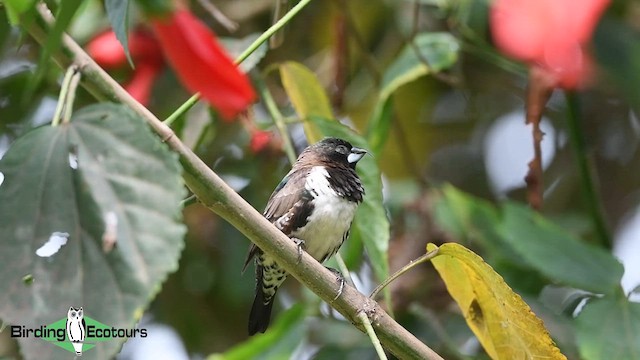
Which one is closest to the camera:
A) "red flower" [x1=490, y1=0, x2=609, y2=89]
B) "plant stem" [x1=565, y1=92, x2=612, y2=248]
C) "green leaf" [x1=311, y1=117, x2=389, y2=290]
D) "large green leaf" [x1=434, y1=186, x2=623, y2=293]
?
"red flower" [x1=490, y1=0, x2=609, y2=89]

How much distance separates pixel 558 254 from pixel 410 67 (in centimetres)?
53

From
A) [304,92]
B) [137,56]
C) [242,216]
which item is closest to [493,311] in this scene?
[242,216]

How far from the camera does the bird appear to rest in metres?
2.17

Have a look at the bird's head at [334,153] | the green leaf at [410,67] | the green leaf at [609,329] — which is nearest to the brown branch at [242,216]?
the green leaf at [609,329]

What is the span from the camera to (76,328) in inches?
39.6

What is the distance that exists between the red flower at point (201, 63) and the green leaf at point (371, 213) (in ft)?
2.77

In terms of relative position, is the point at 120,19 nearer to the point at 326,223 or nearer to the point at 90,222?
the point at 90,222

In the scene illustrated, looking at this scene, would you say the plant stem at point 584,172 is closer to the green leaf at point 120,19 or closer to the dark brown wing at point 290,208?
the dark brown wing at point 290,208

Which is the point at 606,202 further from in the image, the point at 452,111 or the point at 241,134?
the point at 241,134

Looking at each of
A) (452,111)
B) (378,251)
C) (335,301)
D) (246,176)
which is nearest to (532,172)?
(378,251)

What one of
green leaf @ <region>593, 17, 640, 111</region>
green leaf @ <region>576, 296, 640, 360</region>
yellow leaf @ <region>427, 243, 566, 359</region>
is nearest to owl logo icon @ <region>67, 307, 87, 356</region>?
yellow leaf @ <region>427, 243, 566, 359</region>

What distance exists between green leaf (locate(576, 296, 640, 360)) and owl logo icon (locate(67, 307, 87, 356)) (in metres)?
1.07

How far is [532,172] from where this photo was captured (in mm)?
1973

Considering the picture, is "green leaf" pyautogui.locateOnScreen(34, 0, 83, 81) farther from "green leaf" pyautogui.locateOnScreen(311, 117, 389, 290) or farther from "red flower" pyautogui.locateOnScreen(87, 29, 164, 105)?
"red flower" pyautogui.locateOnScreen(87, 29, 164, 105)
